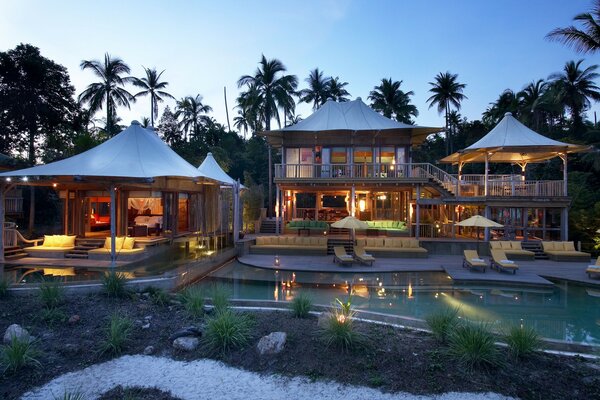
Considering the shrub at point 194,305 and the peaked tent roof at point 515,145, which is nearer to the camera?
the shrub at point 194,305

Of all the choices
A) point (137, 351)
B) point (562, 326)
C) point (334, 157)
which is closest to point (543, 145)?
point (334, 157)

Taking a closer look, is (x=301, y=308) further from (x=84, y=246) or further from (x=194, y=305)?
(x=84, y=246)

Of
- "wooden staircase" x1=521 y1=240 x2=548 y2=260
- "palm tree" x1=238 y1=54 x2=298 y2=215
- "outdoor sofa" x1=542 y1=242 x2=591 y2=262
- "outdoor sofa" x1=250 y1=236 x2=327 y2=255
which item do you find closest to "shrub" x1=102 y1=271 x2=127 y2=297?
"outdoor sofa" x1=250 y1=236 x2=327 y2=255

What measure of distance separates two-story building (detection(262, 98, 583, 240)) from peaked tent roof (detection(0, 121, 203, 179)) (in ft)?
24.5

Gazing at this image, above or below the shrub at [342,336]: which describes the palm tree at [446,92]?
above

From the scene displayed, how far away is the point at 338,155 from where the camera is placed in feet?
77.2

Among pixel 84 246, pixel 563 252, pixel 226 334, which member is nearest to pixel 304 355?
pixel 226 334

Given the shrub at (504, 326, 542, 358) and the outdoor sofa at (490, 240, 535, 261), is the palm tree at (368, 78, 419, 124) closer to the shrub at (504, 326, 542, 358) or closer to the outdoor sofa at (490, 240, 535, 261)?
the outdoor sofa at (490, 240, 535, 261)

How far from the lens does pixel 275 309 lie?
7.91 metres

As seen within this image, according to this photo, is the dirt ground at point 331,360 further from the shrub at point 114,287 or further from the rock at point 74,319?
the shrub at point 114,287

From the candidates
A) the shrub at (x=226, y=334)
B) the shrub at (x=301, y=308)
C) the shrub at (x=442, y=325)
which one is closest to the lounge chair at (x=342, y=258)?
the shrub at (x=301, y=308)

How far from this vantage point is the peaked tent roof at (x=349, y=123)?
21594mm

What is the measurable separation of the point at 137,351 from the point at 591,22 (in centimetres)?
1876

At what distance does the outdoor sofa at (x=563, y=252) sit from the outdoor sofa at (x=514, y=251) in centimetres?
106
